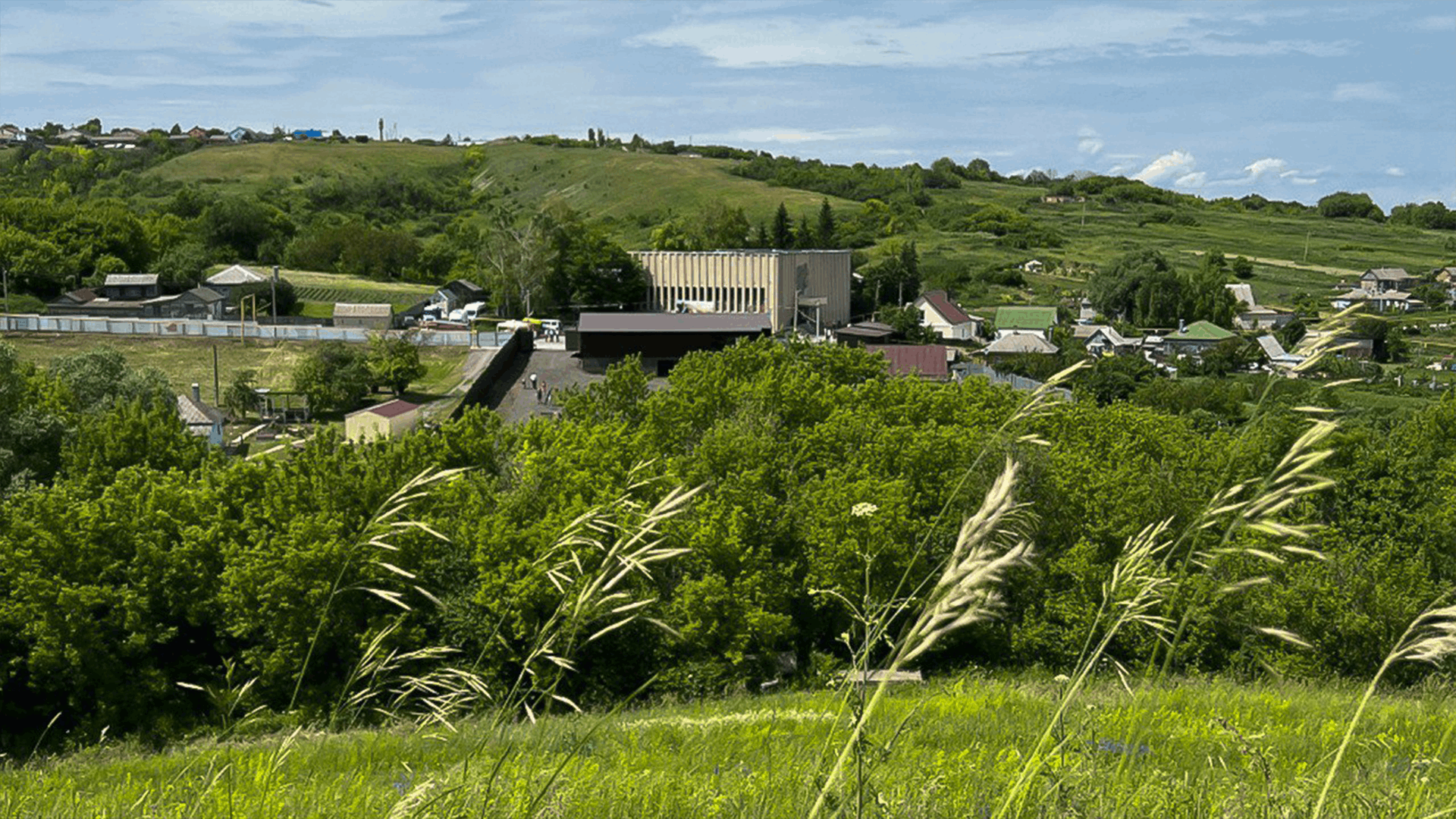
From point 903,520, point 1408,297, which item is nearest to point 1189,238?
point 1408,297

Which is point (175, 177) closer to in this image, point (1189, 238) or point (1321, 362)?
point (1189, 238)

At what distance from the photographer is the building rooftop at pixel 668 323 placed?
59094 mm

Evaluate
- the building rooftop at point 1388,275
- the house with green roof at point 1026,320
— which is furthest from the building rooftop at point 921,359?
the building rooftop at point 1388,275

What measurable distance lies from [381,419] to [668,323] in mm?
19906

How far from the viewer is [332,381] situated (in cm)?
5059

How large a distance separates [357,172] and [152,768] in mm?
160360

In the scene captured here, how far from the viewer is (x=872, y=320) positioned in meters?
89.4

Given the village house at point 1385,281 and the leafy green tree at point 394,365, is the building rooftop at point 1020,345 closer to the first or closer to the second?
the leafy green tree at point 394,365

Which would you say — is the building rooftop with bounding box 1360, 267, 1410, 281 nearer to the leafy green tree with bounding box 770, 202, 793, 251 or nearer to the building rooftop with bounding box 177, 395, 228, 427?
the leafy green tree with bounding box 770, 202, 793, 251

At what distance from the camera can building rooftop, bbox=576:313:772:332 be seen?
5909cm

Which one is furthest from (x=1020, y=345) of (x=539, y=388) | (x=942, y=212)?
(x=942, y=212)

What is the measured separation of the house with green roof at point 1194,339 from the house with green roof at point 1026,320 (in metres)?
8.05

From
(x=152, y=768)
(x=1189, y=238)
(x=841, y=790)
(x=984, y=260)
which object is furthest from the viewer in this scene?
(x=1189, y=238)

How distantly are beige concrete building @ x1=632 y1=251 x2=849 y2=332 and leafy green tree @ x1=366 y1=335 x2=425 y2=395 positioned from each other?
24.3m
